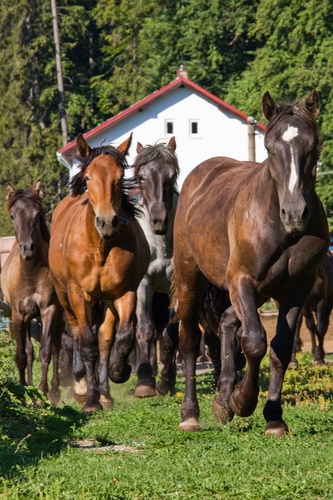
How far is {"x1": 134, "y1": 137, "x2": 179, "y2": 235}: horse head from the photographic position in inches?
575

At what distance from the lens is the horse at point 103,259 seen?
12469 mm

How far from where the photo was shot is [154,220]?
14609mm

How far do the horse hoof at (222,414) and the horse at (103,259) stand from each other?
103 inches

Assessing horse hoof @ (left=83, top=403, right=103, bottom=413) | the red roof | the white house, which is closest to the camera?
horse hoof @ (left=83, top=403, right=103, bottom=413)

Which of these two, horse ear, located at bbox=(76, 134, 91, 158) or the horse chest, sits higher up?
horse ear, located at bbox=(76, 134, 91, 158)

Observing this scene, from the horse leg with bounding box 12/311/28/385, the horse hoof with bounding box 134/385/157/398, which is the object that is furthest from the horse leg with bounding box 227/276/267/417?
the horse leg with bounding box 12/311/28/385

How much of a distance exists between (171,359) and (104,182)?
8.10 feet

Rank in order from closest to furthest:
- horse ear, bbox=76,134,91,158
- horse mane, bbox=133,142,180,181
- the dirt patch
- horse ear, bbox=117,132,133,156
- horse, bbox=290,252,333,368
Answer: horse ear, bbox=76,134,91,158
horse ear, bbox=117,132,133,156
horse mane, bbox=133,142,180,181
horse, bbox=290,252,333,368
the dirt patch

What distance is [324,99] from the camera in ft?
197

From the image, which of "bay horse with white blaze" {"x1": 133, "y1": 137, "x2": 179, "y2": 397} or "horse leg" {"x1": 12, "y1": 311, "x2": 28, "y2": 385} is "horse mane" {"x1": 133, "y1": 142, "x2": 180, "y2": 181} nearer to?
"bay horse with white blaze" {"x1": 133, "y1": 137, "x2": 179, "y2": 397}

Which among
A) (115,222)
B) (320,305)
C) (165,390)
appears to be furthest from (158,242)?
(320,305)

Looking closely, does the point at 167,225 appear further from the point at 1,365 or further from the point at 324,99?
the point at 324,99

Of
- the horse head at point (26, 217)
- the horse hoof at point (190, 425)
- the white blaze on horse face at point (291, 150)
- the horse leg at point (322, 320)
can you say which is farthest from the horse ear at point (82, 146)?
the horse leg at point (322, 320)

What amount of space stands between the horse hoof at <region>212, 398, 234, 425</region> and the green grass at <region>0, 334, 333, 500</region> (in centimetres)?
12
